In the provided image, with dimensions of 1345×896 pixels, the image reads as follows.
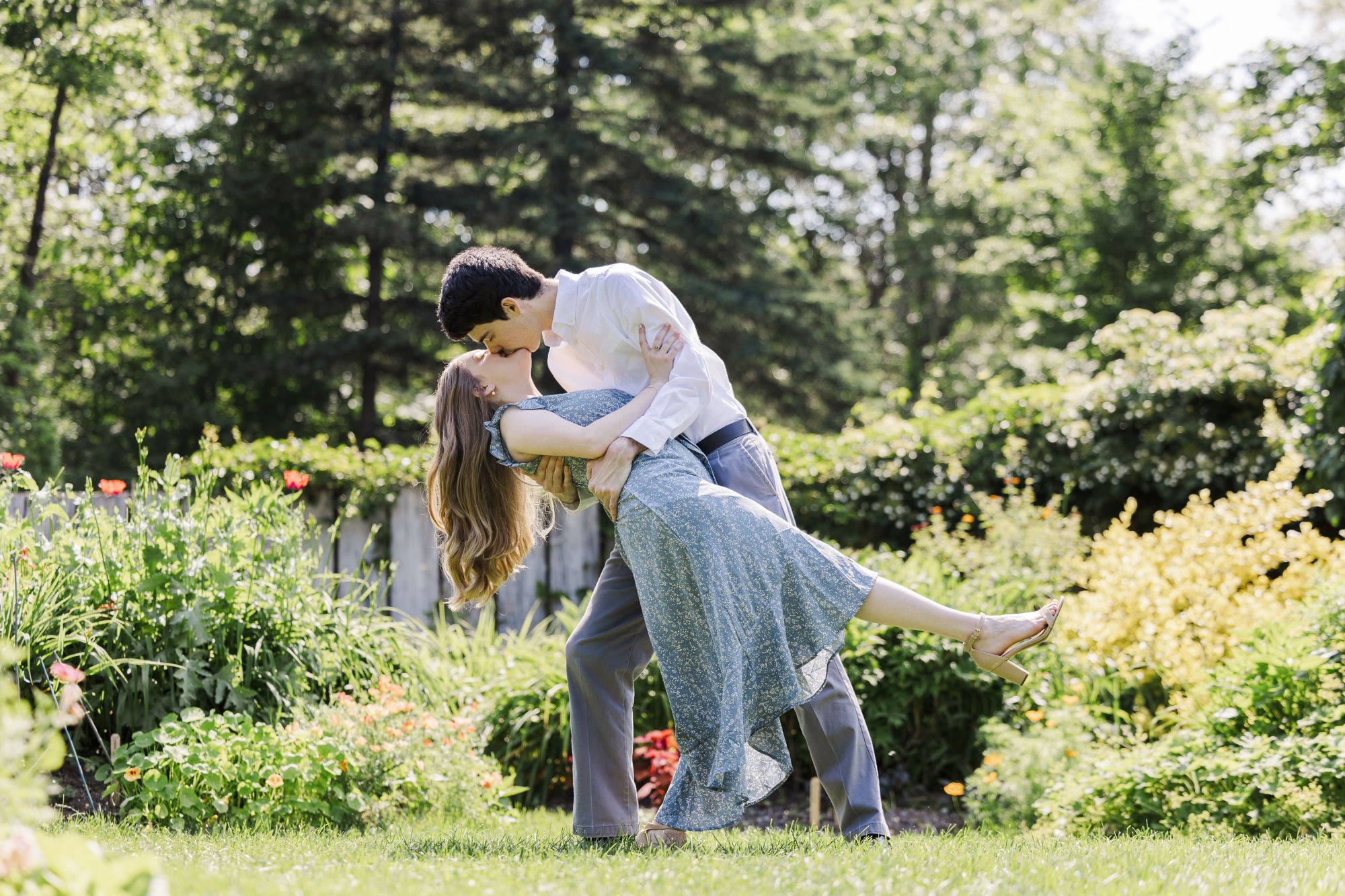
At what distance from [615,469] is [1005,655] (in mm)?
1157

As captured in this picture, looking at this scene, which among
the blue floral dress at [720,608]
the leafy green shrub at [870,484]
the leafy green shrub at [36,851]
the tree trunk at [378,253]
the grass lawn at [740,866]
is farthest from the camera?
the tree trunk at [378,253]

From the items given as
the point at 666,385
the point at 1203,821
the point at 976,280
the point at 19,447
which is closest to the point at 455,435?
the point at 666,385

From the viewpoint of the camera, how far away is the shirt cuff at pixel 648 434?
2.90m

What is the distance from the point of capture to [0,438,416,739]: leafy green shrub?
12.6 feet

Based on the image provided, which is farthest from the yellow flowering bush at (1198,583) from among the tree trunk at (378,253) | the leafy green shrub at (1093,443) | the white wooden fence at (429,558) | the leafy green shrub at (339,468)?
the tree trunk at (378,253)

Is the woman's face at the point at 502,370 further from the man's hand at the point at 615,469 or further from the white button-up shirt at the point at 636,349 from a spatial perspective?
the man's hand at the point at 615,469

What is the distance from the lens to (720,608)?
278 centimetres

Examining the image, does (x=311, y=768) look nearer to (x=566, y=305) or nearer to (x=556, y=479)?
(x=556, y=479)

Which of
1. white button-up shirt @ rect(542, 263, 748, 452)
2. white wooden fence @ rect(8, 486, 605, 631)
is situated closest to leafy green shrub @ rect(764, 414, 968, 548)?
white wooden fence @ rect(8, 486, 605, 631)

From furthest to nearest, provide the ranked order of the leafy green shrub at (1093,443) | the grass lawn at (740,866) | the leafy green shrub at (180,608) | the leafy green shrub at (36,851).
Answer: the leafy green shrub at (1093,443) < the leafy green shrub at (180,608) < the grass lawn at (740,866) < the leafy green shrub at (36,851)

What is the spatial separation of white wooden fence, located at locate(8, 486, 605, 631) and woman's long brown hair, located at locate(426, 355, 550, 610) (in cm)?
365

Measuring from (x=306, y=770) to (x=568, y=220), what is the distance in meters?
9.80

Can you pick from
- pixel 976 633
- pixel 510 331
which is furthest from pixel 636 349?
pixel 976 633

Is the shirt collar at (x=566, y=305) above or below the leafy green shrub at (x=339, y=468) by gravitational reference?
above
